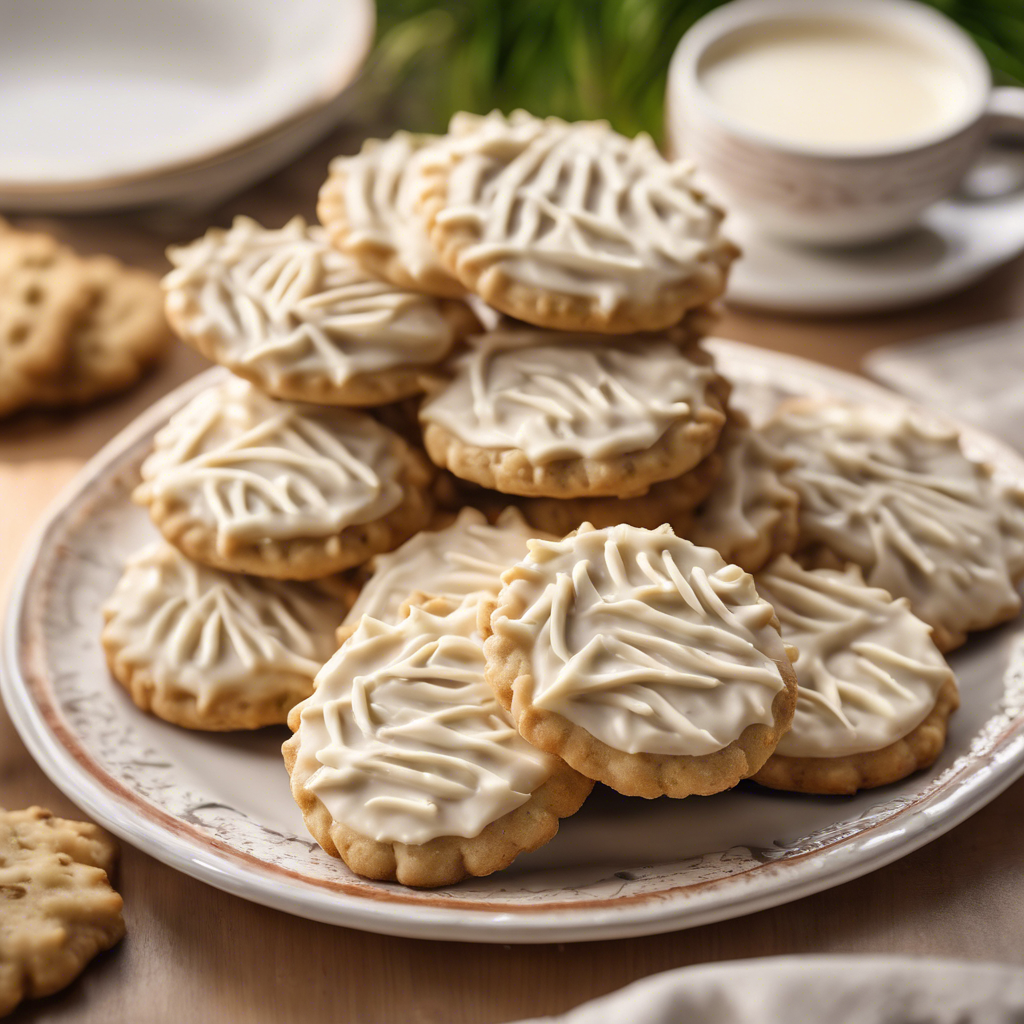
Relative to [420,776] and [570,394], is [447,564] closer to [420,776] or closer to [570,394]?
[570,394]

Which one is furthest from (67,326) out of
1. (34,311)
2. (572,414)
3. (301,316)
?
(572,414)

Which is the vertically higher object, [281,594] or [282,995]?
[281,594]

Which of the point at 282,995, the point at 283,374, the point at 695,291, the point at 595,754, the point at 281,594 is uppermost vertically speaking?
the point at 695,291

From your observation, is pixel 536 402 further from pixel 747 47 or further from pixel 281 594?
pixel 747 47

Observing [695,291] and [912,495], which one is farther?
[912,495]

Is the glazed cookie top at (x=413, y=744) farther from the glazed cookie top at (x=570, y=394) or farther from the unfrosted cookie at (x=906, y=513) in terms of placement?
the unfrosted cookie at (x=906, y=513)

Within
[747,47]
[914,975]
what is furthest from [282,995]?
[747,47]
